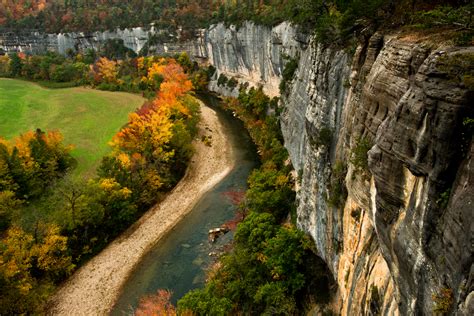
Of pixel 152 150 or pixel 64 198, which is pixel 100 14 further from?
pixel 64 198

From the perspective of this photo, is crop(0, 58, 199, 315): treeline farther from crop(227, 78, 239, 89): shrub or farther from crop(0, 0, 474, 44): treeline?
crop(227, 78, 239, 89): shrub

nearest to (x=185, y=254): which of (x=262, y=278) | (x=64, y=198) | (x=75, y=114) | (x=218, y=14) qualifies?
(x=262, y=278)

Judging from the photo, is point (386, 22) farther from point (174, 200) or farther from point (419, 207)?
point (174, 200)

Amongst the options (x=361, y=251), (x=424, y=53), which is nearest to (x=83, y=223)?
(x=361, y=251)

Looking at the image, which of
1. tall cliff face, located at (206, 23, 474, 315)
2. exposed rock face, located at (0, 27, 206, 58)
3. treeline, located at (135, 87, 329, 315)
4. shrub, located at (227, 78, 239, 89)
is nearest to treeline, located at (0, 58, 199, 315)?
treeline, located at (135, 87, 329, 315)

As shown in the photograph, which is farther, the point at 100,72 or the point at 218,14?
the point at 100,72

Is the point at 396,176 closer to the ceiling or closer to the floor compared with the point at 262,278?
closer to the ceiling
